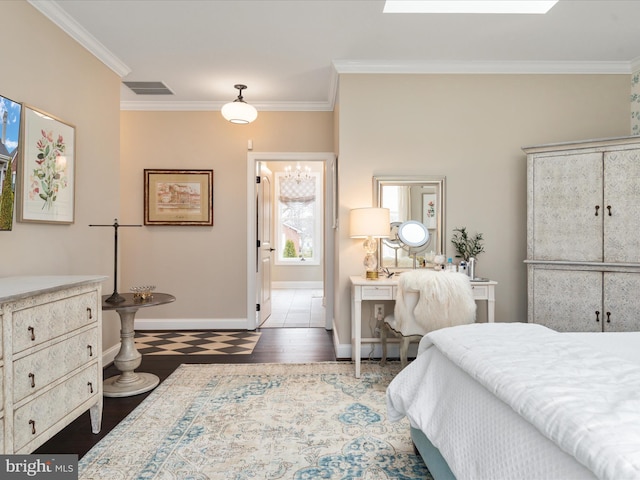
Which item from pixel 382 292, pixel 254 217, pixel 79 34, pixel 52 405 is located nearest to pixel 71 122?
pixel 79 34

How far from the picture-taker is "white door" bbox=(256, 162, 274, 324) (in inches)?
201

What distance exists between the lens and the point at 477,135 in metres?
3.82

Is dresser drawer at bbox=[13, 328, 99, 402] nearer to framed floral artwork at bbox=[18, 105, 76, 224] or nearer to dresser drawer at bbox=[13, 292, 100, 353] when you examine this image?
dresser drawer at bbox=[13, 292, 100, 353]

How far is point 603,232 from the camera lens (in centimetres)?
323

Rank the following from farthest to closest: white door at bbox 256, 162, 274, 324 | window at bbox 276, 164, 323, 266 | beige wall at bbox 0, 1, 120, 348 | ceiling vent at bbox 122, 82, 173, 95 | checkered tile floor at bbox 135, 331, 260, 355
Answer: window at bbox 276, 164, 323, 266 < white door at bbox 256, 162, 274, 324 < ceiling vent at bbox 122, 82, 173, 95 < checkered tile floor at bbox 135, 331, 260, 355 < beige wall at bbox 0, 1, 120, 348

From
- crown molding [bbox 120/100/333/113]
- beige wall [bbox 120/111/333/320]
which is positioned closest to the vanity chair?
beige wall [bbox 120/111/333/320]

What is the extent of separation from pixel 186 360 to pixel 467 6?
143 inches

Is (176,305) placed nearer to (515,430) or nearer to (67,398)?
(67,398)

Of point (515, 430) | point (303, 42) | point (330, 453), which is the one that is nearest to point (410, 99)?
point (303, 42)

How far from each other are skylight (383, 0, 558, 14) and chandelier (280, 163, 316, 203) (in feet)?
20.0

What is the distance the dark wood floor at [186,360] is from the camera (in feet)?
7.47

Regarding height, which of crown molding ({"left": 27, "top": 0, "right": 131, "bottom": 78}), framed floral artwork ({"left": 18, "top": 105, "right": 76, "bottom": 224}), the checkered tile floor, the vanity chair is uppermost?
crown molding ({"left": 27, "top": 0, "right": 131, "bottom": 78})

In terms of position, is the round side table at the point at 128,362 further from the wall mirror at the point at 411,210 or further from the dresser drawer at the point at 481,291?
the dresser drawer at the point at 481,291

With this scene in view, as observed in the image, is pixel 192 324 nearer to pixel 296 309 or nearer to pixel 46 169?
pixel 296 309
